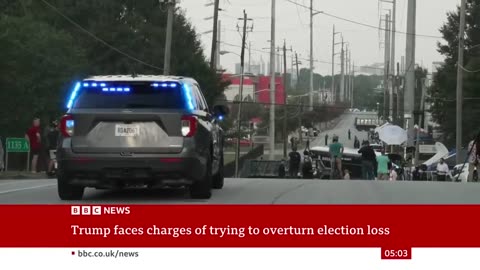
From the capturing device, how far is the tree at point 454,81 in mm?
59844

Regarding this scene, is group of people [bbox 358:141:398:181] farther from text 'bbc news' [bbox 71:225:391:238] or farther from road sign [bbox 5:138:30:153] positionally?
text 'bbc news' [bbox 71:225:391:238]

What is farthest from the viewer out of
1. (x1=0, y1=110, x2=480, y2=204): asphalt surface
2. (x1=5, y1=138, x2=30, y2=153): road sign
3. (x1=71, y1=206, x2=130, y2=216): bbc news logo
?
(x1=5, y1=138, x2=30, y2=153): road sign

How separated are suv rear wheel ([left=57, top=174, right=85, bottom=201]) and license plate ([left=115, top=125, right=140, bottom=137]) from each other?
0.98 m

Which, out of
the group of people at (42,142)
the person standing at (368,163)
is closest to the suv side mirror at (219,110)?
the group of people at (42,142)

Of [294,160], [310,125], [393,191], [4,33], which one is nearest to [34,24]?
[4,33]

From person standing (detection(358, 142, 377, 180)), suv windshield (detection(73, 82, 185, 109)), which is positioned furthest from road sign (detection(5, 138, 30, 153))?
suv windshield (detection(73, 82, 185, 109))

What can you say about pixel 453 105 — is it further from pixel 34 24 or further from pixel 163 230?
pixel 163 230

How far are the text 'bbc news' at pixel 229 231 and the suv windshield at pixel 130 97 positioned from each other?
5298 mm

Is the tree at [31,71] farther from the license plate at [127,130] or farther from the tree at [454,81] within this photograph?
the tree at [454,81]

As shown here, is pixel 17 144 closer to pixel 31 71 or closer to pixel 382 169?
pixel 382 169

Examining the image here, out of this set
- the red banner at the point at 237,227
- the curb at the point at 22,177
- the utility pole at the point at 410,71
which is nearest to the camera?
the red banner at the point at 237,227

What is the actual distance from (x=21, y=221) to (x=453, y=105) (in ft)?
202

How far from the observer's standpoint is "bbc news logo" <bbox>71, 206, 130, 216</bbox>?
585 centimetres

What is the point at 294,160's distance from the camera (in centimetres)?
3456
